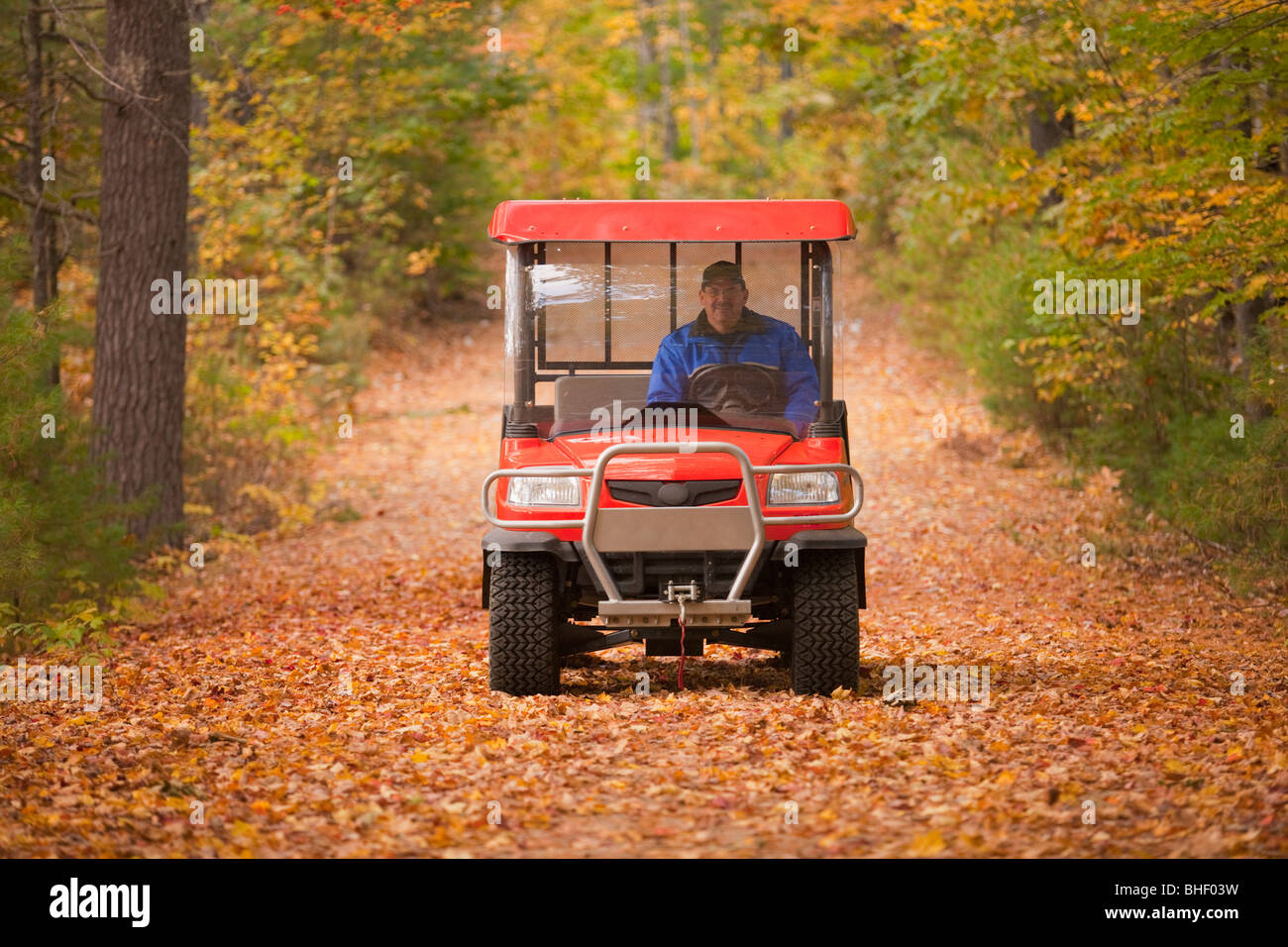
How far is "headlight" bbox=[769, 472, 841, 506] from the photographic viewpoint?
21.7 feet

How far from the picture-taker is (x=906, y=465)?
16328 millimetres

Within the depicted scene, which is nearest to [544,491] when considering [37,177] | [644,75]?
[37,177]

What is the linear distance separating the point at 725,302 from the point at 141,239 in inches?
249

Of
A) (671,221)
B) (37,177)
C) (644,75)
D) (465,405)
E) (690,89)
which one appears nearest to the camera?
(671,221)

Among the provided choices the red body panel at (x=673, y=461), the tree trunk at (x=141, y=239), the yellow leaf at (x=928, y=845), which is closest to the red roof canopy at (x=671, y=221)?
the red body panel at (x=673, y=461)

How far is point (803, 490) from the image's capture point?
6.63m

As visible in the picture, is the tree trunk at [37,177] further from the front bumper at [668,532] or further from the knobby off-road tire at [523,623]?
the front bumper at [668,532]

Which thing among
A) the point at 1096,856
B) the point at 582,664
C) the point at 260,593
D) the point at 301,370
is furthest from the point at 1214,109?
the point at 301,370

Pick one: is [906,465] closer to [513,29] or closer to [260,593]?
[260,593]

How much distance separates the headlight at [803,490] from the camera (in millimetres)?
6609

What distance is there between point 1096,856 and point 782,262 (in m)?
3.56

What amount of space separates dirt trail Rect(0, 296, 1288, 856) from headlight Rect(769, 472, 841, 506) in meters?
0.97

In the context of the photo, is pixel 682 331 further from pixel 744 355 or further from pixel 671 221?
pixel 671 221

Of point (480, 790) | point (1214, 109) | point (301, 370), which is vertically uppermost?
point (1214, 109)
